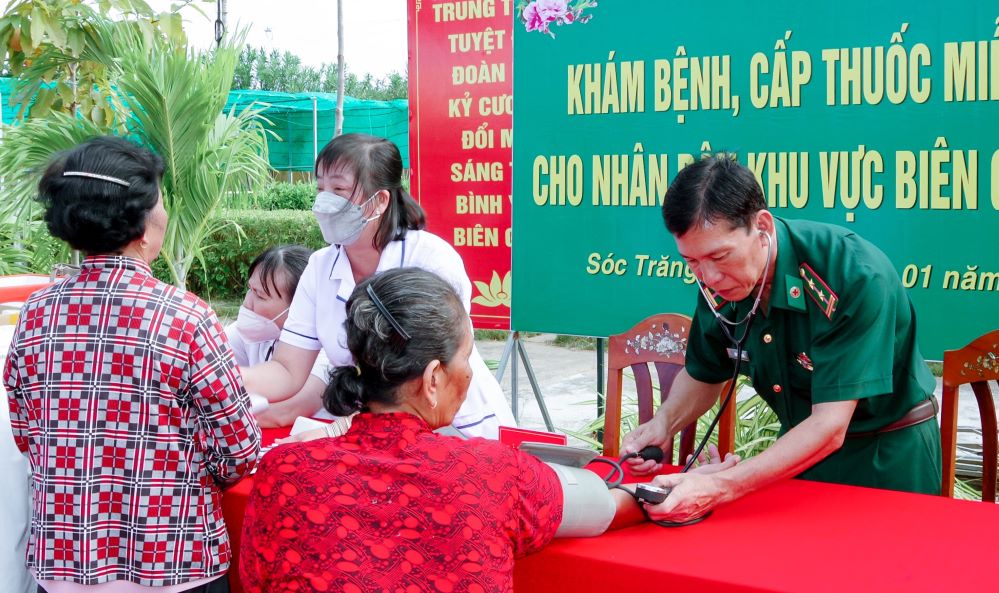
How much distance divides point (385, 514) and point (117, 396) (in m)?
0.53

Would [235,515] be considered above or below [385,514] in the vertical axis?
below

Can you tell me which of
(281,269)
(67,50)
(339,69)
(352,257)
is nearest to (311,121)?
(339,69)

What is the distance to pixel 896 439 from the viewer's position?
195 cm

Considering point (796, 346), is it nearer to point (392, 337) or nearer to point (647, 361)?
point (647, 361)

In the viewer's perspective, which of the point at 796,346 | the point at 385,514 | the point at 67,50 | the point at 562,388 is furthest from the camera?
the point at 562,388

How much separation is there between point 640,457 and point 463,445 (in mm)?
796

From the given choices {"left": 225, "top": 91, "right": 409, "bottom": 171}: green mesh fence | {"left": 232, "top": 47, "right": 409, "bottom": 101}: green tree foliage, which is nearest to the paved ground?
{"left": 225, "top": 91, "right": 409, "bottom": 171}: green mesh fence

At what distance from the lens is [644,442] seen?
2084mm

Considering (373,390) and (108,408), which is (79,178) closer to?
(108,408)

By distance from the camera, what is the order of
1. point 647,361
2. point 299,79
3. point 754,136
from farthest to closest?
point 299,79
point 754,136
point 647,361

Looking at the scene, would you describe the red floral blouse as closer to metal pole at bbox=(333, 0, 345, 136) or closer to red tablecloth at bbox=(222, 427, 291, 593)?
red tablecloth at bbox=(222, 427, 291, 593)

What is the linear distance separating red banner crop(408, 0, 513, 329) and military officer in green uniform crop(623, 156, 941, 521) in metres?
1.78

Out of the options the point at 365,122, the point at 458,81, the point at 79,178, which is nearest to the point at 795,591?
the point at 79,178

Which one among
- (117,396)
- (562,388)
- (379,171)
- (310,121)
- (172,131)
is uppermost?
(310,121)
